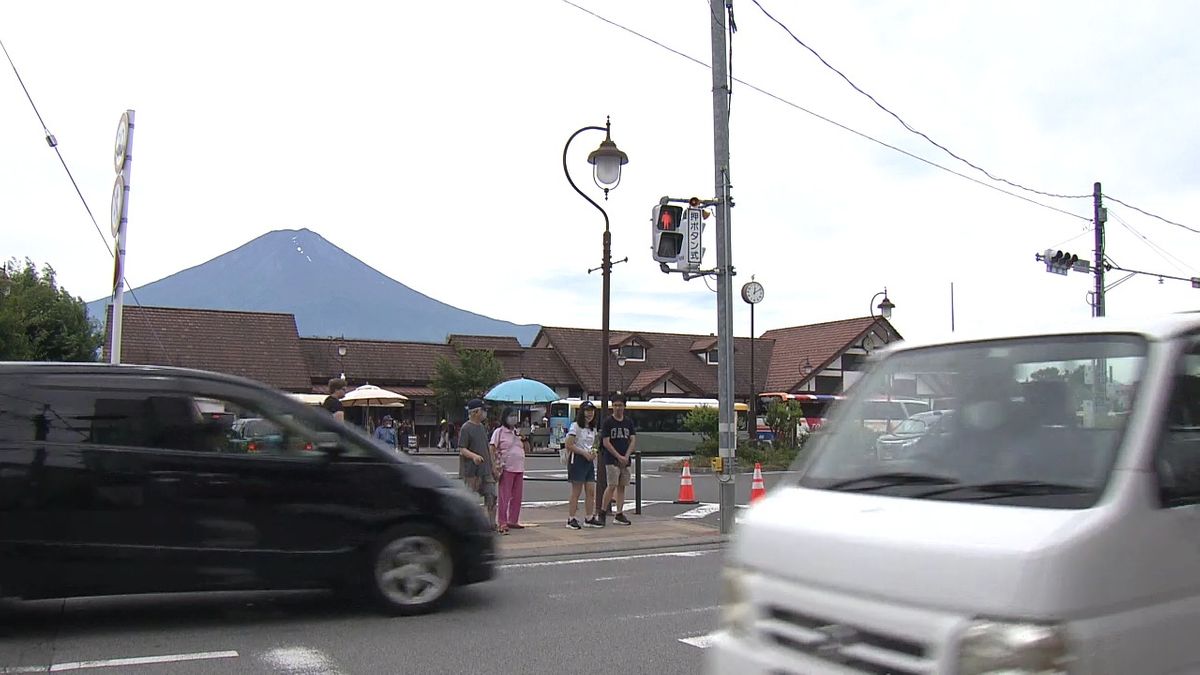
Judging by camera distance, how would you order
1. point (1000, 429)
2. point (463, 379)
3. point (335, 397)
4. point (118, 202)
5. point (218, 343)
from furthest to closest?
point (218, 343) → point (463, 379) → point (335, 397) → point (118, 202) → point (1000, 429)

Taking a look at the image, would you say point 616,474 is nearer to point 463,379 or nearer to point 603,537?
point 603,537

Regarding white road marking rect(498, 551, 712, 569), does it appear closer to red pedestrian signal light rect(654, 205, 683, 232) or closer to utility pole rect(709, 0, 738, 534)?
utility pole rect(709, 0, 738, 534)

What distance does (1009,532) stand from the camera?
2961 millimetres

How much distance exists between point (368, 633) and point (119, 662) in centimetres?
157

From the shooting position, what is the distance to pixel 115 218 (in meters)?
10.7

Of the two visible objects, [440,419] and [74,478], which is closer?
[74,478]

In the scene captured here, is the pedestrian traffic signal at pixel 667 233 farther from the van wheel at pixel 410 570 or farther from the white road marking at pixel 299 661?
the white road marking at pixel 299 661

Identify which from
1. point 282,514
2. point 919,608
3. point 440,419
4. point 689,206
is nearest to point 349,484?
point 282,514

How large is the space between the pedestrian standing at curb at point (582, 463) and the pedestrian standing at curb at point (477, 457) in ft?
5.00

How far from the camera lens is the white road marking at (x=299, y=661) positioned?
19.0 ft

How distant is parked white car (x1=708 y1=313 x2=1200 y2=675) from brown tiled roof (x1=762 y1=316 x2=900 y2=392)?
49510 millimetres

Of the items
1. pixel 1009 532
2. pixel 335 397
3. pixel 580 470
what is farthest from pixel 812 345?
pixel 1009 532

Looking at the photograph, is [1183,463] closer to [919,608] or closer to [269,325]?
[919,608]

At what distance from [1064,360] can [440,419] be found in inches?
1843
